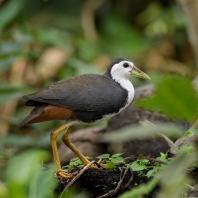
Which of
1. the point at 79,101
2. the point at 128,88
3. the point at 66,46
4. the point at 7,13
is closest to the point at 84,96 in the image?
the point at 79,101

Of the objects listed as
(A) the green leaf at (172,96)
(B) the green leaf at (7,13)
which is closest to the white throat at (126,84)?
(A) the green leaf at (172,96)

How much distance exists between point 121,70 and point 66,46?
4524 millimetres

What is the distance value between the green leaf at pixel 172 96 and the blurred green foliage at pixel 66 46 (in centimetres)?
439

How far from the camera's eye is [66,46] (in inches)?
340

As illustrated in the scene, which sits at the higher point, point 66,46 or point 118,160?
point 66,46

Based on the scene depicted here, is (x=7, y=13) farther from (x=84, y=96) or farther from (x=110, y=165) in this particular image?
(x=110, y=165)

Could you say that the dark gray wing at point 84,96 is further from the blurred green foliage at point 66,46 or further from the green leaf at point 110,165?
the blurred green foliage at point 66,46

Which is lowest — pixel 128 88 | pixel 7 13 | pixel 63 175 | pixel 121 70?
pixel 63 175

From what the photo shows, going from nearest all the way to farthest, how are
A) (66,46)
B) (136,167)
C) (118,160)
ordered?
(136,167) → (118,160) → (66,46)

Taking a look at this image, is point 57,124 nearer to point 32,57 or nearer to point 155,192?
point 32,57

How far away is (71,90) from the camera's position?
3.96 m

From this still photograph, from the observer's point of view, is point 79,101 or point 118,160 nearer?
point 118,160

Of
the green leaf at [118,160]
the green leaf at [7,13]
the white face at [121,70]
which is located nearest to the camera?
the green leaf at [118,160]

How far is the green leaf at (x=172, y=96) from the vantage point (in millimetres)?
1892
